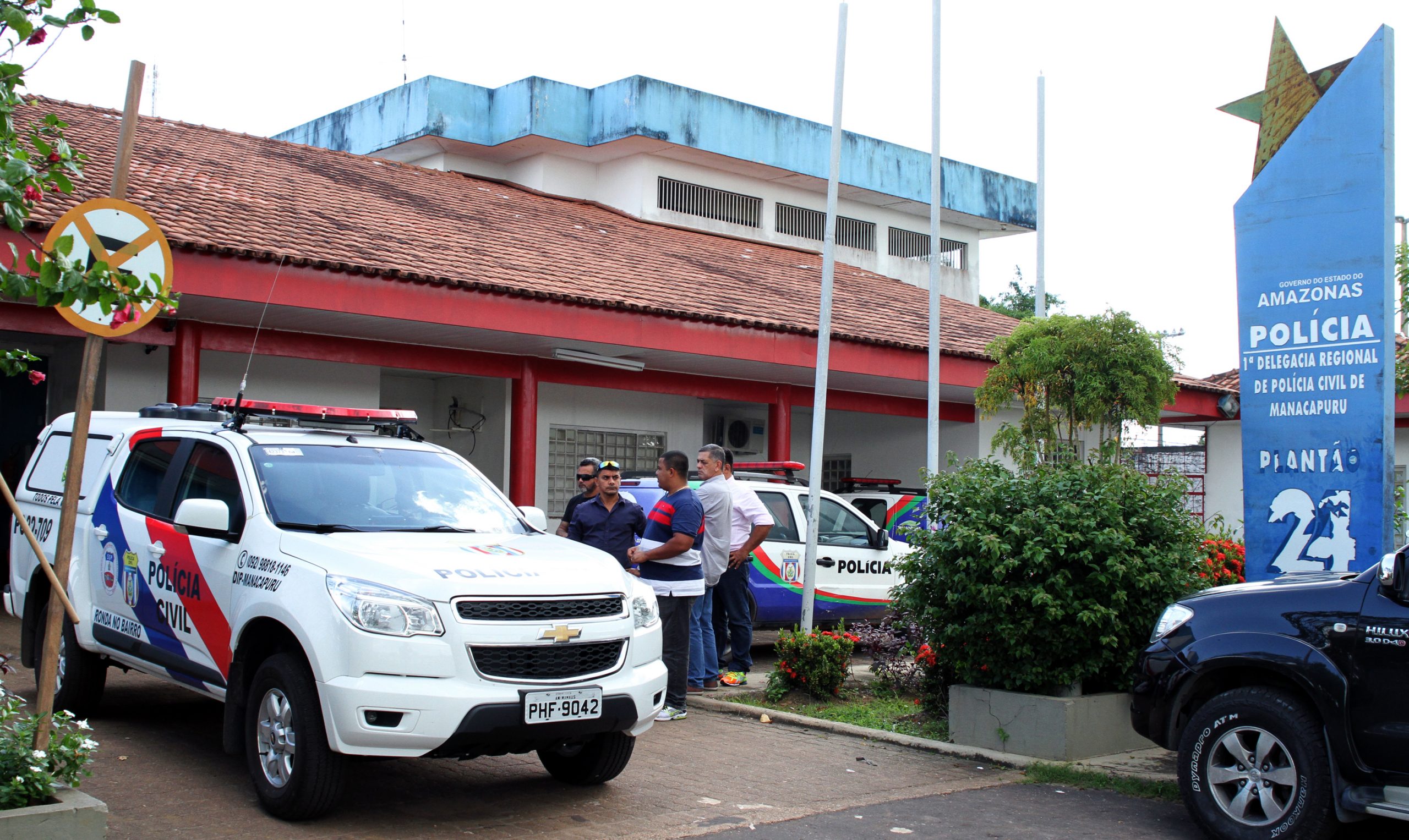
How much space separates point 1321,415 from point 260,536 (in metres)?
6.33

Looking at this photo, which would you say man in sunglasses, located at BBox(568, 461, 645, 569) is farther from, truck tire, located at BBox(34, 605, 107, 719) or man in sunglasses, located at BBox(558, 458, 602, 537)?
truck tire, located at BBox(34, 605, 107, 719)

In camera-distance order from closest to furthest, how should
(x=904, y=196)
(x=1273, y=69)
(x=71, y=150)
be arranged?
1. (x=71, y=150)
2. (x=1273, y=69)
3. (x=904, y=196)

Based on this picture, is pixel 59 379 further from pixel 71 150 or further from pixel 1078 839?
pixel 1078 839

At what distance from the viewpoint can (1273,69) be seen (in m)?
8.41

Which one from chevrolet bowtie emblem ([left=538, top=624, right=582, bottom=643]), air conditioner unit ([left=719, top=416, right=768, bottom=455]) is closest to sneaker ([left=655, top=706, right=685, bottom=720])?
chevrolet bowtie emblem ([left=538, top=624, right=582, bottom=643])

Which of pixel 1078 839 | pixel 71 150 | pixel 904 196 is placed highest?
pixel 904 196

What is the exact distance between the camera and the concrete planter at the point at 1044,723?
7.09 m

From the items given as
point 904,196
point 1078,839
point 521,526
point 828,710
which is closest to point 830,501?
point 828,710

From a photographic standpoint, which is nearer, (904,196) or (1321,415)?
(1321,415)

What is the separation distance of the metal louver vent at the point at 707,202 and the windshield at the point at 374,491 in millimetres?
14592

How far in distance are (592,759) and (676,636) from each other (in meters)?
1.95

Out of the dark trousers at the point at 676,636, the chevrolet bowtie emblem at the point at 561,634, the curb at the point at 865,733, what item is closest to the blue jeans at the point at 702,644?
the curb at the point at 865,733

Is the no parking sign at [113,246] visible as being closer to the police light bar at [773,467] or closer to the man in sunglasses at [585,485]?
the man in sunglasses at [585,485]

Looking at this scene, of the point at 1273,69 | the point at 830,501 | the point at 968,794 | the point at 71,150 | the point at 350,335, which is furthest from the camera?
the point at 350,335
